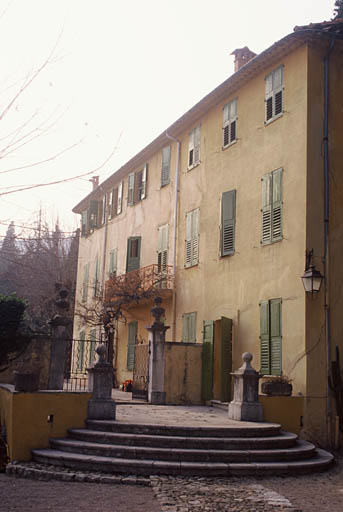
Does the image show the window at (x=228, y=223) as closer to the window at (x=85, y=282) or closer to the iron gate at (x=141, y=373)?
the iron gate at (x=141, y=373)

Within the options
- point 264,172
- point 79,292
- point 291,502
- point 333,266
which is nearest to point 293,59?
point 264,172

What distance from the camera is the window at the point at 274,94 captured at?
603 inches

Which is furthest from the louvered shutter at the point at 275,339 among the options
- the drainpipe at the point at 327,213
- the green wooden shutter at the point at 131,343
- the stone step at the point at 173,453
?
the green wooden shutter at the point at 131,343

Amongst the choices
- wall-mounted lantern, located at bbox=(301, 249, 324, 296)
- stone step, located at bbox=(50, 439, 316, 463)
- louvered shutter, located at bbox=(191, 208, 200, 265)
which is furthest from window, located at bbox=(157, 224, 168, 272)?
stone step, located at bbox=(50, 439, 316, 463)

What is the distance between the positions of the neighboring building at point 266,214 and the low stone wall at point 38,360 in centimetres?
419

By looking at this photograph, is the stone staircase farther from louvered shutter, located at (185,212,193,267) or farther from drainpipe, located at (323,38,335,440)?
louvered shutter, located at (185,212,193,267)

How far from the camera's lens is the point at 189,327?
1809 centimetres

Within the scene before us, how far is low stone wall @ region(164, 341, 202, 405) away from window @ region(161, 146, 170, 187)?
256 inches

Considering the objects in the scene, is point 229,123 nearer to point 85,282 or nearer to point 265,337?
point 265,337

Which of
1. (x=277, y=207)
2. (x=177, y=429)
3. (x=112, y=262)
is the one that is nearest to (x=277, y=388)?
(x=177, y=429)

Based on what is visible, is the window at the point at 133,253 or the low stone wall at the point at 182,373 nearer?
the low stone wall at the point at 182,373

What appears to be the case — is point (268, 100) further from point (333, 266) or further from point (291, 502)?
point (291, 502)

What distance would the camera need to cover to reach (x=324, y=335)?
531 inches

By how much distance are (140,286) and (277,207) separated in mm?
6705
